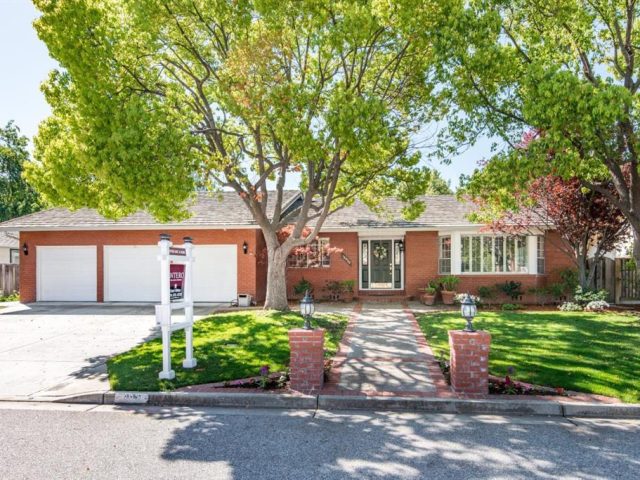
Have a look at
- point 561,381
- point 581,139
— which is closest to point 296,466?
point 561,381

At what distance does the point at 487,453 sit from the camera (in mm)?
4453

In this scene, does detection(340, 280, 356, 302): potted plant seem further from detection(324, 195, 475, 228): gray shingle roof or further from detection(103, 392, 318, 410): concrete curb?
detection(103, 392, 318, 410): concrete curb

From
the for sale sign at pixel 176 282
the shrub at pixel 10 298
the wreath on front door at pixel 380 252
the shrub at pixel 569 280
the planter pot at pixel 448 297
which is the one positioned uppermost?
the wreath on front door at pixel 380 252

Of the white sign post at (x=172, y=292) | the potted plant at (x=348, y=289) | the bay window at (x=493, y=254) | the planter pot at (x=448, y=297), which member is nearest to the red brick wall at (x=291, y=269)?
the bay window at (x=493, y=254)

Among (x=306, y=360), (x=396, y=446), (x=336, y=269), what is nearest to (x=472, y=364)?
(x=396, y=446)

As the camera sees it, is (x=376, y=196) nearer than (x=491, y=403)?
No

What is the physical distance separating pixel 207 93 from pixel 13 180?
1372 inches

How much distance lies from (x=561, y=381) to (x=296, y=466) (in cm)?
442

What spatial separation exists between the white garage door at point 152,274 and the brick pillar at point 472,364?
11.9 metres

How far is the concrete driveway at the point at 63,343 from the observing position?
6.68 metres

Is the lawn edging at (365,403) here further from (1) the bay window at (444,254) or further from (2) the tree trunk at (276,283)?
(1) the bay window at (444,254)

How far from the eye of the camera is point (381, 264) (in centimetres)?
1827

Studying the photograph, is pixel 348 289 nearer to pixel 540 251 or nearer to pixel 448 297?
pixel 448 297

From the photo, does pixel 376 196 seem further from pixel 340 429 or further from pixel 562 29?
pixel 340 429
